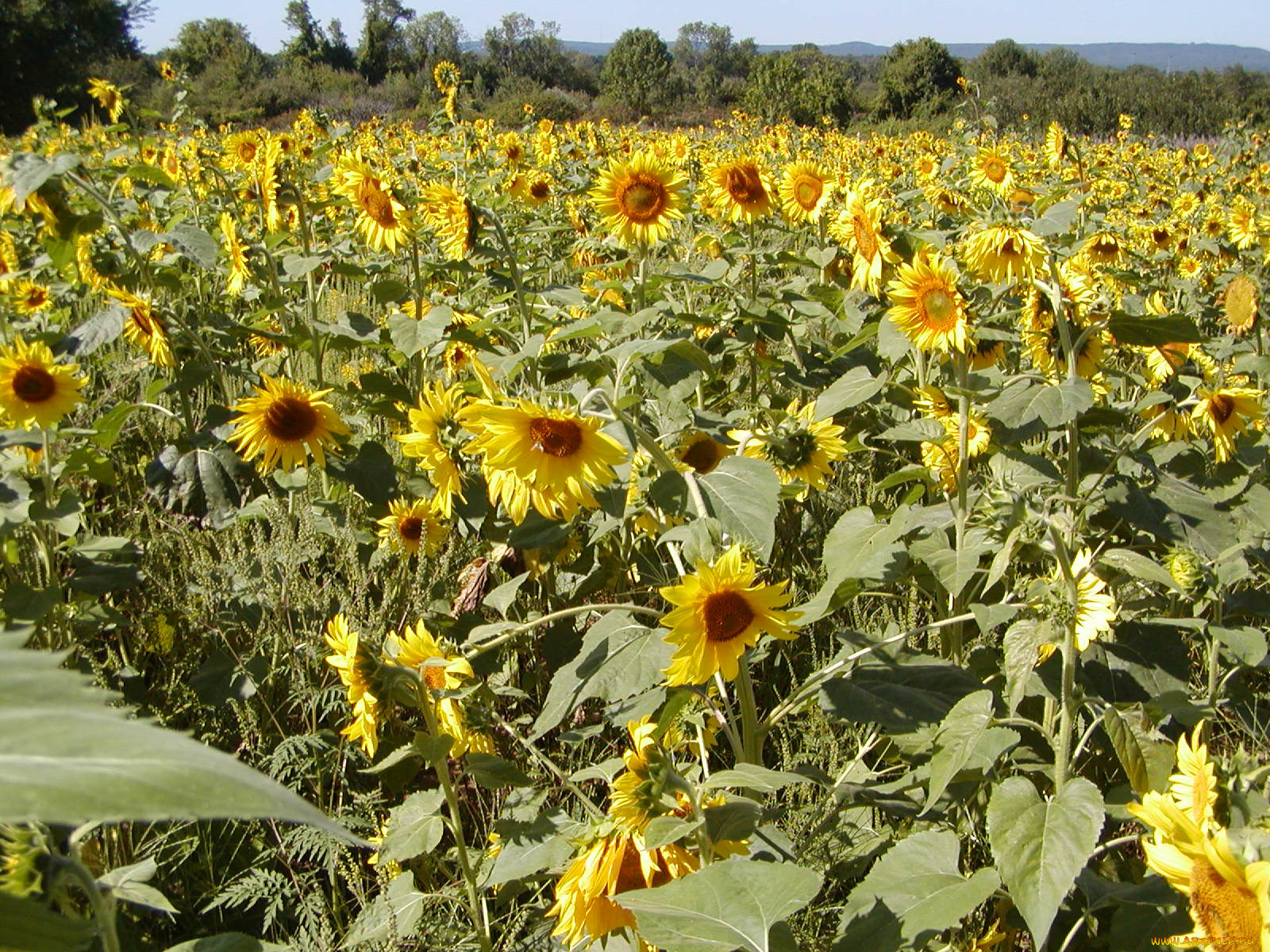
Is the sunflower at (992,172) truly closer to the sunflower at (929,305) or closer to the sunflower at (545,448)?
the sunflower at (929,305)

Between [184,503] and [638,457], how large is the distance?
4.48 ft

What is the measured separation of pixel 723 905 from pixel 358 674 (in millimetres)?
783

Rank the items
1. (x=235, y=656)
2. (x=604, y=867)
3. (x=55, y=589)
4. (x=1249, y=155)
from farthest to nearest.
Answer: (x=1249, y=155) < (x=235, y=656) < (x=55, y=589) < (x=604, y=867)

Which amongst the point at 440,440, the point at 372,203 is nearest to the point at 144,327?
the point at 372,203

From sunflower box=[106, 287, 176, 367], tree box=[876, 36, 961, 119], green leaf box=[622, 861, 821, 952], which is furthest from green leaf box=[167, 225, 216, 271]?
tree box=[876, 36, 961, 119]

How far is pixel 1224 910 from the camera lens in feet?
3.10

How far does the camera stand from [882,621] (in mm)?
2574

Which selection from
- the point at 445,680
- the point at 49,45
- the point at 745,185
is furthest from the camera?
the point at 49,45

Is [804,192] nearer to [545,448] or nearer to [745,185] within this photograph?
[745,185]

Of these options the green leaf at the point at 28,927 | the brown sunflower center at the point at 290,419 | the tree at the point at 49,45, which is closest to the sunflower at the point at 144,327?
the brown sunflower center at the point at 290,419

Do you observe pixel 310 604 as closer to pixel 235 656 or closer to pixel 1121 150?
pixel 235 656

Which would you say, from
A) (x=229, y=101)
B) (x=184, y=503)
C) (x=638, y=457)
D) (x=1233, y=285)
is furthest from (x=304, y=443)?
(x=229, y=101)

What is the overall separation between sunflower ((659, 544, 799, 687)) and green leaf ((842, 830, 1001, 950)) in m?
0.38

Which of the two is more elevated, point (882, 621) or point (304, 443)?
point (304, 443)
